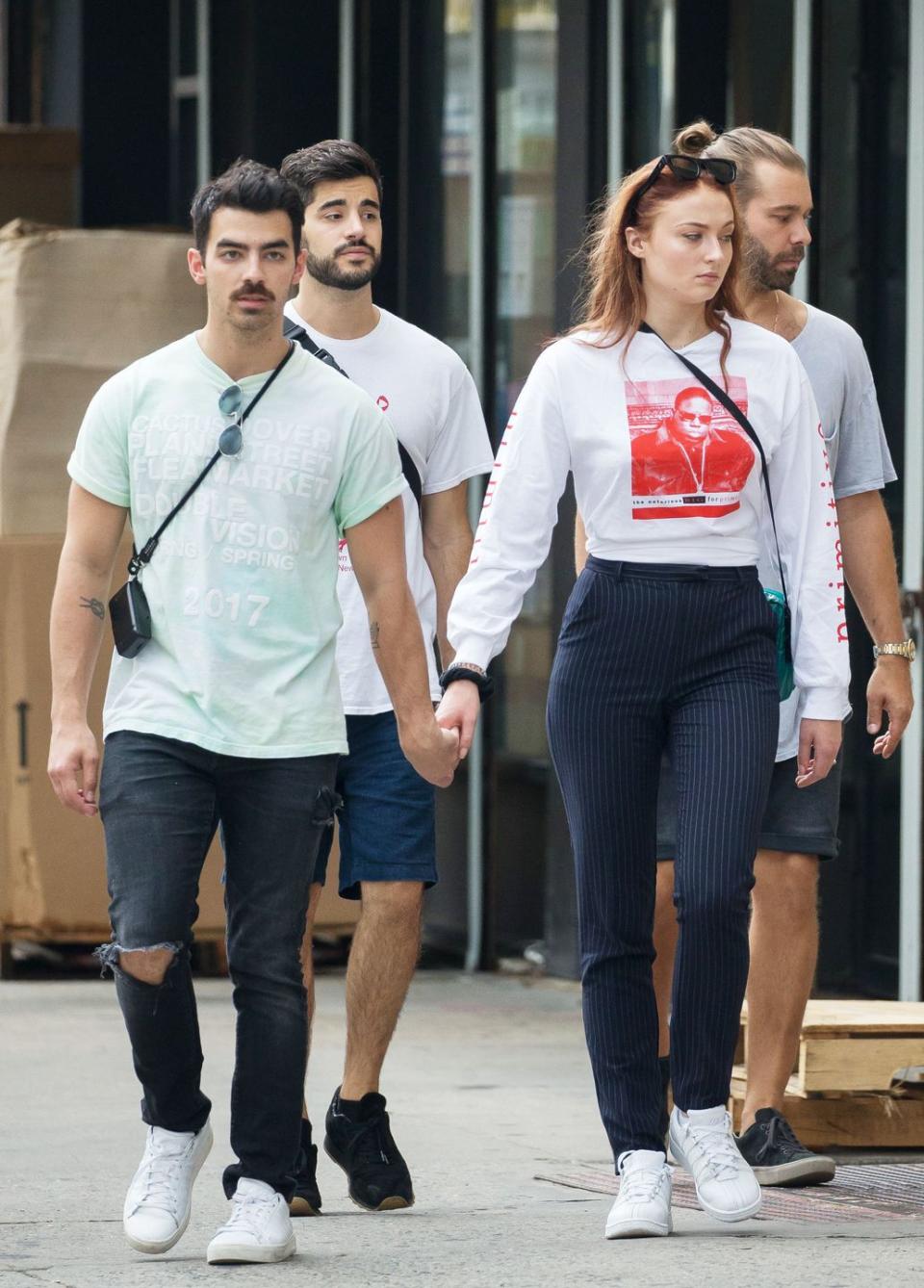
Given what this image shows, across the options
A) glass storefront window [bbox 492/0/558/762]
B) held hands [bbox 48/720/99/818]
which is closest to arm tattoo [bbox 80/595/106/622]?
held hands [bbox 48/720/99/818]

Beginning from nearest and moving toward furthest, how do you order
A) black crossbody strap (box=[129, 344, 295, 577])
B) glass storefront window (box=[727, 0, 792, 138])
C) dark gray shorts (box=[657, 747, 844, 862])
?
black crossbody strap (box=[129, 344, 295, 577]) → dark gray shorts (box=[657, 747, 844, 862]) → glass storefront window (box=[727, 0, 792, 138])

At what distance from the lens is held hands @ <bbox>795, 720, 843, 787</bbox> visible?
4344 mm

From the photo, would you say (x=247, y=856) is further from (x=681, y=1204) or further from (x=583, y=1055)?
(x=583, y=1055)

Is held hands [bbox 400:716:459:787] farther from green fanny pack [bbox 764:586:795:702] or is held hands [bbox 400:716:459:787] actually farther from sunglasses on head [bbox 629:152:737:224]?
sunglasses on head [bbox 629:152:737:224]

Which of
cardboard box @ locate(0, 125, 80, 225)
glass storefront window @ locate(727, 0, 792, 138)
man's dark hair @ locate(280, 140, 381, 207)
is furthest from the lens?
cardboard box @ locate(0, 125, 80, 225)

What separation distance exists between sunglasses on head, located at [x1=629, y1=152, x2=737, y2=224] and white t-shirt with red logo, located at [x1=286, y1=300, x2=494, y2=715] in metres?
0.60

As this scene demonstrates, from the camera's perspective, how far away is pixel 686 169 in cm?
430

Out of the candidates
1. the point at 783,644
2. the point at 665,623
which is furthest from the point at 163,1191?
the point at 783,644

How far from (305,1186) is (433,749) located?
89 centimetres

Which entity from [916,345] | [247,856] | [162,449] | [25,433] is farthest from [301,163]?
[25,433]

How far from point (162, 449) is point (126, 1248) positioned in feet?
4.39

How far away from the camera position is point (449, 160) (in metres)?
9.07

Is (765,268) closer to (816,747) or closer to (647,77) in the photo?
(816,747)

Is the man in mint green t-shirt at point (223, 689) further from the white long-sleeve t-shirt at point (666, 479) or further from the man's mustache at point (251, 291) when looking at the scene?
the white long-sleeve t-shirt at point (666, 479)
